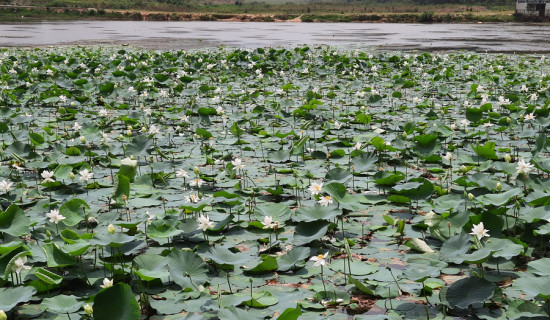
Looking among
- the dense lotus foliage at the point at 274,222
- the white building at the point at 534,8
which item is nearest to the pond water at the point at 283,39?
the dense lotus foliage at the point at 274,222

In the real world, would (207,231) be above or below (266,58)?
below

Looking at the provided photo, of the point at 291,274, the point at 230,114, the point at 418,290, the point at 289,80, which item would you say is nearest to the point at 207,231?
the point at 291,274

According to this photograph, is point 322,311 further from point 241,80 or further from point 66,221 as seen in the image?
point 241,80

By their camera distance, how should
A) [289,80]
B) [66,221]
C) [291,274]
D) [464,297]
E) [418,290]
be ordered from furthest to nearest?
[289,80] < [66,221] < [291,274] < [418,290] < [464,297]

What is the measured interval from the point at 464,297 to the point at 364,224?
1082 millimetres

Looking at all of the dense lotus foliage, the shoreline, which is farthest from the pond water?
the shoreline

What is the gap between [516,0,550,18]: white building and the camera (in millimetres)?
42500

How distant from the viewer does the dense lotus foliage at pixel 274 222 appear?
230cm

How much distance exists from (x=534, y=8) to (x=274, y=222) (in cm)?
4762

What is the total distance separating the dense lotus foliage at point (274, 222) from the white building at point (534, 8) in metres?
42.1

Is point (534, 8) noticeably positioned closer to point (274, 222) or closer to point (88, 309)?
point (274, 222)

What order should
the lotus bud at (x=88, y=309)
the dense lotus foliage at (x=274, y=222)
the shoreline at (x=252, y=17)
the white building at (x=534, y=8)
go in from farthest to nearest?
the shoreline at (x=252, y=17)
the white building at (x=534, y=8)
the dense lotus foliage at (x=274, y=222)
the lotus bud at (x=88, y=309)

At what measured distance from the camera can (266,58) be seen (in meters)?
12.1

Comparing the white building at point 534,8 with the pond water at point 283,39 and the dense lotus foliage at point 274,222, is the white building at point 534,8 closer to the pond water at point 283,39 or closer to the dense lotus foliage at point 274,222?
the pond water at point 283,39
